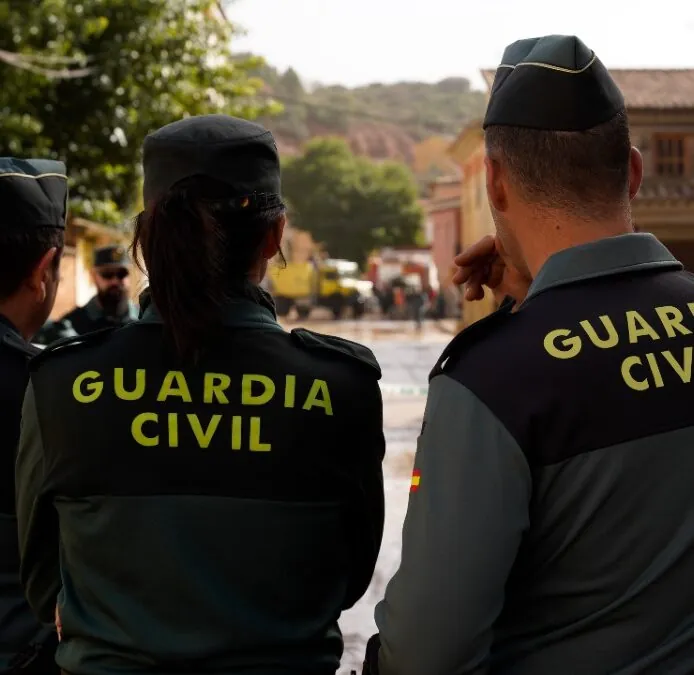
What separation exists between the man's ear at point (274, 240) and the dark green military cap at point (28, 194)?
63cm

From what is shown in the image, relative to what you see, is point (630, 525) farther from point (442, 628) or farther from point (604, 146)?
point (604, 146)

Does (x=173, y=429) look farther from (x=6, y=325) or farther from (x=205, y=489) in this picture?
(x=6, y=325)

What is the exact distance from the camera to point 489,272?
2193mm

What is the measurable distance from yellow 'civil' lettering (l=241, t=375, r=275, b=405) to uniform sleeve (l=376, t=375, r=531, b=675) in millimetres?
396

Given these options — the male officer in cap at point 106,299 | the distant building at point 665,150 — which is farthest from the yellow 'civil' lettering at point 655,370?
the distant building at point 665,150

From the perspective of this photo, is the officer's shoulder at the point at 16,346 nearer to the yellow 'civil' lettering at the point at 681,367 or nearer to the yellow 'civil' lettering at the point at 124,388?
the yellow 'civil' lettering at the point at 124,388

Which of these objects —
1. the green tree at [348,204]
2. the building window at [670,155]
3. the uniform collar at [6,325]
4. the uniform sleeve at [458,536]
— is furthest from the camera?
the green tree at [348,204]

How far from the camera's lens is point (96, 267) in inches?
291

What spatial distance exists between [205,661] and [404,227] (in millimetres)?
86598

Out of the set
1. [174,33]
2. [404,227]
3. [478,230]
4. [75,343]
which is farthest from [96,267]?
[404,227]

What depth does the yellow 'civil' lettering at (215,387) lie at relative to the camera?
1.97 metres

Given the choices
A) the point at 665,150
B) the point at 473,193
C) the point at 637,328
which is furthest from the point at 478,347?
the point at 473,193

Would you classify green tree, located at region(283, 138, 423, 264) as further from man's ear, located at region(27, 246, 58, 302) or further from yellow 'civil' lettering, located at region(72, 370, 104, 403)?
yellow 'civil' lettering, located at region(72, 370, 104, 403)

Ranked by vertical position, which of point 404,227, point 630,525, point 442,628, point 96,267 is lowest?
point 404,227
